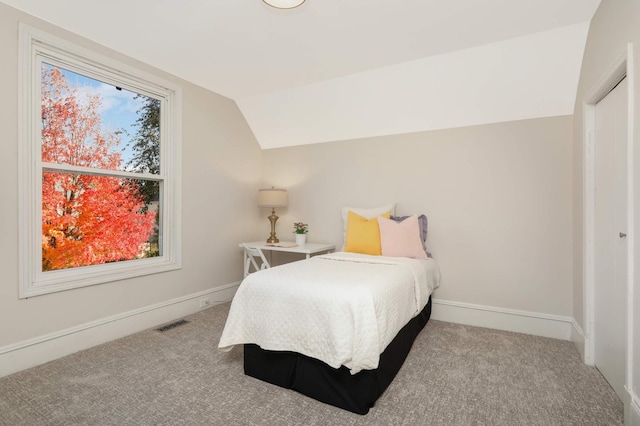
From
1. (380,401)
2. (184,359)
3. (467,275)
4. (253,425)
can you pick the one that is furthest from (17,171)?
(467,275)

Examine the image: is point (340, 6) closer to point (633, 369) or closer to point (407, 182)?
point (407, 182)

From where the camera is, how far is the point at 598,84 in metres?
2.11

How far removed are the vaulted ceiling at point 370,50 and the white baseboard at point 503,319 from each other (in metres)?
1.77

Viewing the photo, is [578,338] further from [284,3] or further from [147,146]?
[147,146]

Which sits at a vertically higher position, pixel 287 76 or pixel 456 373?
pixel 287 76

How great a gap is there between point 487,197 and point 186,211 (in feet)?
9.84

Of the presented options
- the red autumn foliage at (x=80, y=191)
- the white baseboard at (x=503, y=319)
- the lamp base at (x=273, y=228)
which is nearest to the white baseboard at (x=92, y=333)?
the red autumn foliage at (x=80, y=191)

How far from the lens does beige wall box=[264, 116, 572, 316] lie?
2871mm

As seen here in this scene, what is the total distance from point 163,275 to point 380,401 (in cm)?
235

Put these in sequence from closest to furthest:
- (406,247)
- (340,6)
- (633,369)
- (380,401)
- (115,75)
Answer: (633,369)
(380,401)
(340,6)
(115,75)
(406,247)

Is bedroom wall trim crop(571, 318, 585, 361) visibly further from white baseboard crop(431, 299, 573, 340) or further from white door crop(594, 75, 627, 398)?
white door crop(594, 75, 627, 398)

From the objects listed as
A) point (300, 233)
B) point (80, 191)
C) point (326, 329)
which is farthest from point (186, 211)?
point (326, 329)

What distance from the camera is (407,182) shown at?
3.53 m

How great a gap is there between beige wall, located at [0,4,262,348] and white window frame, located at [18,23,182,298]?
50mm
